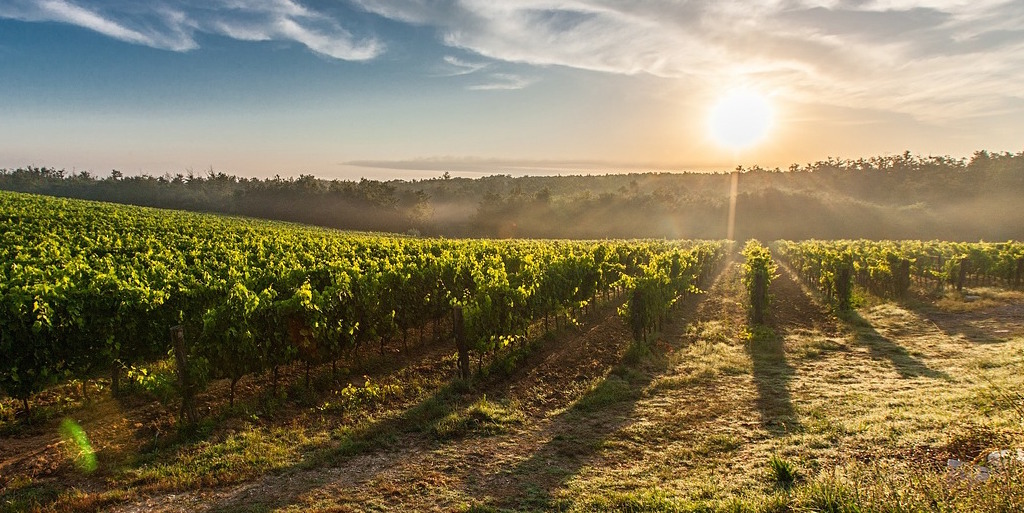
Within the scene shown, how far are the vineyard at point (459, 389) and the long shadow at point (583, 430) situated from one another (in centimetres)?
5

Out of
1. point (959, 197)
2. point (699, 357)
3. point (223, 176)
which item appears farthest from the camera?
point (223, 176)

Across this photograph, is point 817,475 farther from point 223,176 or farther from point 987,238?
point 223,176

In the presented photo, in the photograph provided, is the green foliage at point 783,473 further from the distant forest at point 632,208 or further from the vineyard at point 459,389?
the distant forest at point 632,208

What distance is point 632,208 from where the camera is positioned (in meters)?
85.3

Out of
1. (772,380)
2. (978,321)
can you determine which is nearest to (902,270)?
(978,321)

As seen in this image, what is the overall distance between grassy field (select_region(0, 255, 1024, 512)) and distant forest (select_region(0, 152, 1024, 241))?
204 feet

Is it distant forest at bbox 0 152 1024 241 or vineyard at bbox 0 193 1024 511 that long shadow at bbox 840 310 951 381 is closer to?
vineyard at bbox 0 193 1024 511

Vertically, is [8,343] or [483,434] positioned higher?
[8,343]

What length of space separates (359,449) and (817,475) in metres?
6.25

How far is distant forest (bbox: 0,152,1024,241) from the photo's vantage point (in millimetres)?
72750

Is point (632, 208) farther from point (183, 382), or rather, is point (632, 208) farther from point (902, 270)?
point (183, 382)

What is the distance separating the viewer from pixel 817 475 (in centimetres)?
596

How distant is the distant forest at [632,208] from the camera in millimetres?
72750

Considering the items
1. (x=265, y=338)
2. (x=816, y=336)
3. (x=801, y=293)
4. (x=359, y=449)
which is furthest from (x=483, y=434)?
(x=801, y=293)
